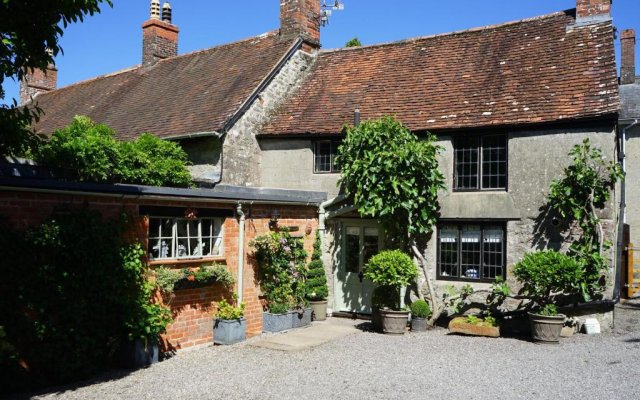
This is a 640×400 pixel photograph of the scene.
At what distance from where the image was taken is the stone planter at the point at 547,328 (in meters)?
10.8

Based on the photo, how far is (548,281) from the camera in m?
10.9

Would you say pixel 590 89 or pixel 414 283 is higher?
pixel 590 89

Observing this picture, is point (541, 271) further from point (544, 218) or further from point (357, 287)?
point (357, 287)

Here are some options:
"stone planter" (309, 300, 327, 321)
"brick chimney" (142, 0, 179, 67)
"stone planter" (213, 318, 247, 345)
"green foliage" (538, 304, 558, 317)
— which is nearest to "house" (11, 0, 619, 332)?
"stone planter" (309, 300, 327, 321)

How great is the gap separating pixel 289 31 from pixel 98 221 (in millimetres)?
11275

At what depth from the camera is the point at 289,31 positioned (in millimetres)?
17828

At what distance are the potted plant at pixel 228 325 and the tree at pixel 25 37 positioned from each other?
5390 mm

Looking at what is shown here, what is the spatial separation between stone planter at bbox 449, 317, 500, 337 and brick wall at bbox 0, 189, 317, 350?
12.6ft

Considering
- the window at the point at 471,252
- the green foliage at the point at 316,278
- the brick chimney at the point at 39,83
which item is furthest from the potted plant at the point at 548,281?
the brick chimney at the point at 39,83

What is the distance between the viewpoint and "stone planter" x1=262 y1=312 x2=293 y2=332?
11906 millimetres

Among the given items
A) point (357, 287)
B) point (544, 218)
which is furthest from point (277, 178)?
point (544, 218)

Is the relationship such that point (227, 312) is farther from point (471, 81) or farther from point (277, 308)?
point (471, 81)

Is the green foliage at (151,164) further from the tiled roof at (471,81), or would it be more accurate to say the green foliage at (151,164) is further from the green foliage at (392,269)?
the green foliage at (392,269)

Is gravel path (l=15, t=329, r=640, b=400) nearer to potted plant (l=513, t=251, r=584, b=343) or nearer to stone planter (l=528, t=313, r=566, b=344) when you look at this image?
stone planter (l=528, t=313, r=566, b=344)
